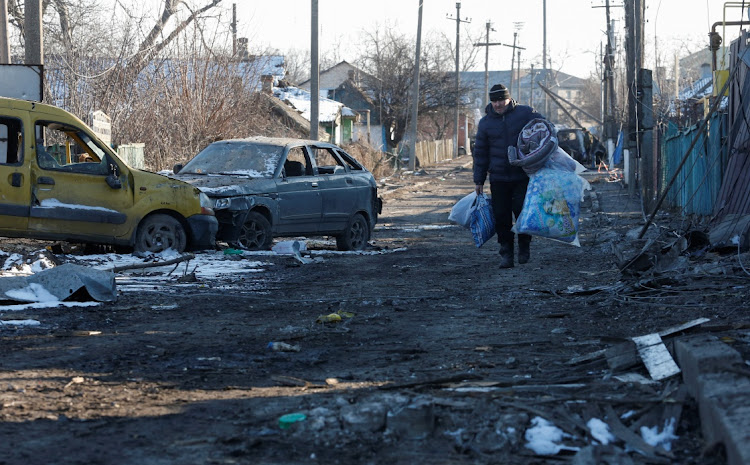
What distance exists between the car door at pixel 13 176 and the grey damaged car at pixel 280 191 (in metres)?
2.36

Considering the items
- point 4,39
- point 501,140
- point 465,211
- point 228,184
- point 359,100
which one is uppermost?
point 359,100

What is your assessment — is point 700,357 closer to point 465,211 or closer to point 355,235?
point 465,211

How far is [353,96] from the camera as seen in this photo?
6756 cm

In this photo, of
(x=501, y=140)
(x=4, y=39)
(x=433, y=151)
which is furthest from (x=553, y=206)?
(x=433, y=151)

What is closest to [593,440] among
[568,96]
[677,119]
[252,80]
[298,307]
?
[298,307]

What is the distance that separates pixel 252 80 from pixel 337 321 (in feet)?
65.4

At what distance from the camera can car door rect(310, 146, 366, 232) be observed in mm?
13344

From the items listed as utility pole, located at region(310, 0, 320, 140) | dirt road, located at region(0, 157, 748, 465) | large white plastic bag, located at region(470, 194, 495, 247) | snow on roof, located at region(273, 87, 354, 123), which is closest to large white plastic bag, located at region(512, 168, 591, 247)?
dirt road, located at region(0, 157, 748, 465)

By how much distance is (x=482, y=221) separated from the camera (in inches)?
406

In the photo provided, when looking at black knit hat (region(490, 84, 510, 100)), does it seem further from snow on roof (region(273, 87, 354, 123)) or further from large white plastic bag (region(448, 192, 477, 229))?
snow on roof (region(273, 87, 354, 123))

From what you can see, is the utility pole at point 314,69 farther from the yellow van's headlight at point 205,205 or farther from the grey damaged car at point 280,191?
the yellow van's headlight at point 205,205

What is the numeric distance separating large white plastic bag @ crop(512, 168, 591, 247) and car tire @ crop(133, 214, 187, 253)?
4322 millimetres

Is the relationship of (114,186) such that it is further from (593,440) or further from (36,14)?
(593,440)

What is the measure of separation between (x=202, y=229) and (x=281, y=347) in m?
5.82
